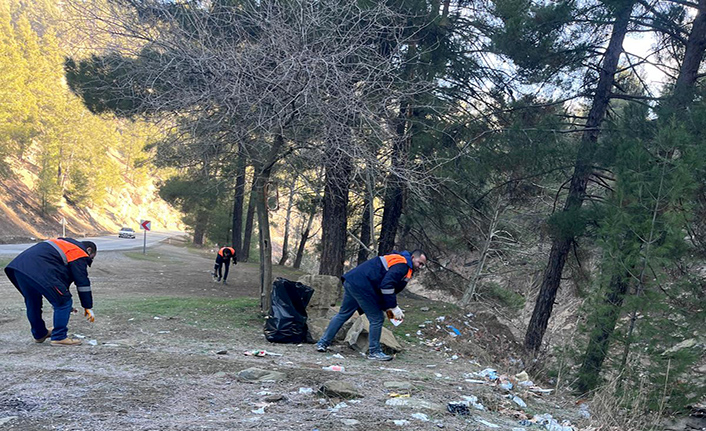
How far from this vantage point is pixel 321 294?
27.9 feet

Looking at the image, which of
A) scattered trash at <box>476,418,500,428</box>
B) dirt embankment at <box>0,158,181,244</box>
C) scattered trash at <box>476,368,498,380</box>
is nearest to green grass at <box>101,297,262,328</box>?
scattered trash at <box>476,368,498,380</box>

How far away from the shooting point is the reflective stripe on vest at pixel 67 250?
5.87m

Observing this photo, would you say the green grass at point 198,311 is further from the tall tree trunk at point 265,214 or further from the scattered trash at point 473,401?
the scattered trash at point 473,401

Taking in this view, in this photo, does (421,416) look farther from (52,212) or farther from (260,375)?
(52,212)

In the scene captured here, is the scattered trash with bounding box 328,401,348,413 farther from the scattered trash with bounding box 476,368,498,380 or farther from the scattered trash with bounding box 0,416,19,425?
the scattered trash with bounding box 476,368,498,380

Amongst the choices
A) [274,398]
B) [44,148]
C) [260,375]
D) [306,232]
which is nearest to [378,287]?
[260,375]

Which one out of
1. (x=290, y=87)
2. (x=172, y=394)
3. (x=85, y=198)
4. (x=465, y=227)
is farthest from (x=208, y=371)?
(x=85, y=198)

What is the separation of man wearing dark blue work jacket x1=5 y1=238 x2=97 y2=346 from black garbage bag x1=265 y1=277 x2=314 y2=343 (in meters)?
2.37

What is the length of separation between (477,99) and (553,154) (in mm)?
2144

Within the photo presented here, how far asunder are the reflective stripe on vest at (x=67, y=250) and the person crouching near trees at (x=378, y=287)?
10.3 feet

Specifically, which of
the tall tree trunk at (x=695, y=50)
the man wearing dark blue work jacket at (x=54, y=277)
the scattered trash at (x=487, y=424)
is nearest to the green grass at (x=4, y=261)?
the man wearing dark blue work jacket at (x=54, y=277)

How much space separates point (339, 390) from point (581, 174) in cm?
832

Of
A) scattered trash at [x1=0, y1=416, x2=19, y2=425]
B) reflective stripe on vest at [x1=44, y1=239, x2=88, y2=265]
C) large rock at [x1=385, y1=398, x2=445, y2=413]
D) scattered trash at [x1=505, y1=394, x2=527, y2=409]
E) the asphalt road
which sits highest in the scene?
reflective stripe on vest at [x1=44, y1=239, x2=88, y2=265]

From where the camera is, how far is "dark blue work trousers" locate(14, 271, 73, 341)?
5766mm
